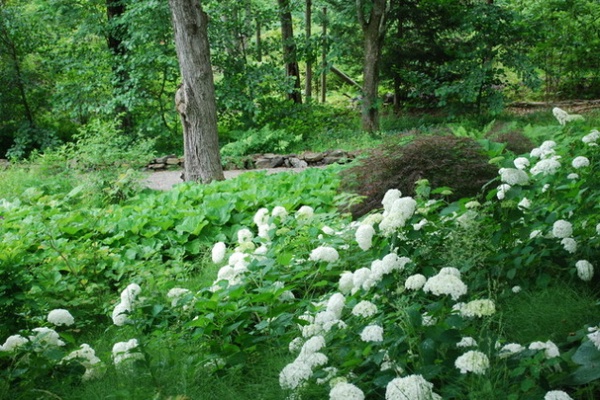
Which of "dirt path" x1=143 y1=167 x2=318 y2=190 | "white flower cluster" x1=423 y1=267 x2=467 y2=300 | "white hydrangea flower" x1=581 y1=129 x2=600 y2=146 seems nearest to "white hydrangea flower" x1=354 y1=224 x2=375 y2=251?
"white flower cluster" x1=423 y1=267 x2=467 y2=300

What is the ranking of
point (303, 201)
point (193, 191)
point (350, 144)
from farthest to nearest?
point (350, 144) < point (193, 191) < point (303, 201)

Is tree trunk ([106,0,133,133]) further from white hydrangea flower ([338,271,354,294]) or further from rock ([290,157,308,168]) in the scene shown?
white hydrangea flower ([338,271,354,294])

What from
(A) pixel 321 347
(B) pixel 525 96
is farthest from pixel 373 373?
(B) pixel 525 96

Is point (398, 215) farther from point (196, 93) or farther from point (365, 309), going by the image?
point (196, 93)

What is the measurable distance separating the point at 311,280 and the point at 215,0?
1131 cm

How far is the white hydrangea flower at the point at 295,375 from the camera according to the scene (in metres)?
2.35

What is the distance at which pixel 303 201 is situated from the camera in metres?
6.24

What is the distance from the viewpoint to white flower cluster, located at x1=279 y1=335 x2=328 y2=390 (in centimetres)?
236

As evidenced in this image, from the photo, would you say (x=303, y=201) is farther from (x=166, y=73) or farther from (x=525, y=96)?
(x=525, y=96)

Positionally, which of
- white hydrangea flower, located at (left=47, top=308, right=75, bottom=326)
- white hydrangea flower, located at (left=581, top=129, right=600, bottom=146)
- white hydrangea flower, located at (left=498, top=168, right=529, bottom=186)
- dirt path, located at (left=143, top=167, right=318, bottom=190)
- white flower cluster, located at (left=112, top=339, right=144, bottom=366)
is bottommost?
dirt path, located at (left=143, top=167, right=318, bottom=190)

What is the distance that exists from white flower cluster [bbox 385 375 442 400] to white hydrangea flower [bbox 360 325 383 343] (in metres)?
0.33

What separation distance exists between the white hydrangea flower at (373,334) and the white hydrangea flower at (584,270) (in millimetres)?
1224

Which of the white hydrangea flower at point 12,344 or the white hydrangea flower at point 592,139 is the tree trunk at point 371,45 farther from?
the white hydrangea flower at point 12,344

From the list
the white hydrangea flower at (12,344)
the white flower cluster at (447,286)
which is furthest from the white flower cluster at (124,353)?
the white flower cluster at (447,286)
